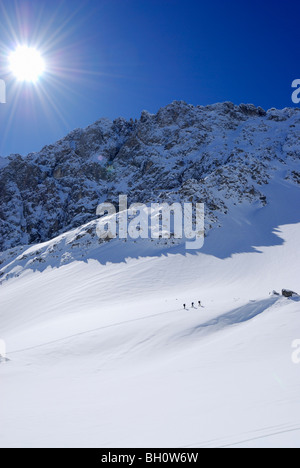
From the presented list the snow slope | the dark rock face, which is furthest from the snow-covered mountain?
the dark rock face

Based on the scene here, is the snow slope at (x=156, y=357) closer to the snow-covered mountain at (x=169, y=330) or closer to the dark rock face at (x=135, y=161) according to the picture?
the snow-covered mountain at (x=169, y=330)

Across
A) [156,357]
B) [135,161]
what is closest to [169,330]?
[156,357]

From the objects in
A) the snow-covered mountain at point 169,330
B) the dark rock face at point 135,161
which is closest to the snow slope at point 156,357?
the snow-covered mountain at point 169,330

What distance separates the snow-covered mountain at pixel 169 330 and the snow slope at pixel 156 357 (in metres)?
0.05

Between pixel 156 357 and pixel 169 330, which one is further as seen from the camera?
pixel 169 330

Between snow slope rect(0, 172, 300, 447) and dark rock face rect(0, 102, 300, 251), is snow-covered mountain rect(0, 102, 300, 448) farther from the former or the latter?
dark rock face rect(0, 102, 300, 251)

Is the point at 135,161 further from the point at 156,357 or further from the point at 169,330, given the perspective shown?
the point at 156,357

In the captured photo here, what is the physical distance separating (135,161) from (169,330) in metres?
88.5

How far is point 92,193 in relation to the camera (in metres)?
89.7

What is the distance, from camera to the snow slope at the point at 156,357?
541 centimetres

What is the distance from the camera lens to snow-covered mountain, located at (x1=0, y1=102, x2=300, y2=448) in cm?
564

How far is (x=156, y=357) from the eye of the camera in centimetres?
1195

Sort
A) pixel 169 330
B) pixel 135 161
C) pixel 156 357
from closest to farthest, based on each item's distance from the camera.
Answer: pixel 156 357, pixel 169 330, pixel 135 161

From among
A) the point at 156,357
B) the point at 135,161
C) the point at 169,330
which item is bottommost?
the point at 156,357
